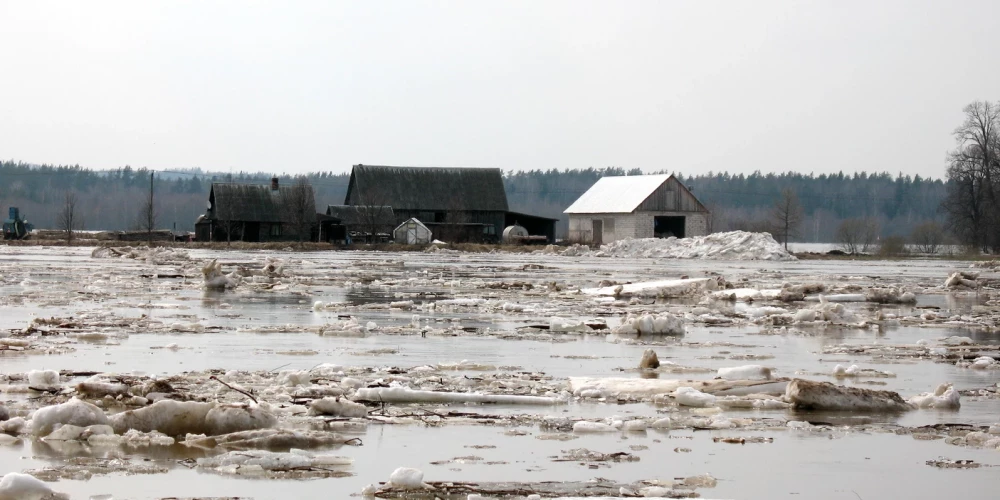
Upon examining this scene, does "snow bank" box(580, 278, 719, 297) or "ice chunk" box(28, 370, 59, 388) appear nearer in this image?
"ice chunk" box(28, 370, 59, 388)

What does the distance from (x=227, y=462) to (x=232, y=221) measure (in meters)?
76.5

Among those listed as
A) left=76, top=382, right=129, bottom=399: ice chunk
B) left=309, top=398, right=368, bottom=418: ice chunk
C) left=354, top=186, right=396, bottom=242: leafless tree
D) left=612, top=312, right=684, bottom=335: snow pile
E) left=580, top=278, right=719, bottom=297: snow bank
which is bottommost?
left=309, top=398, right=368, bottom=418: ice chunk

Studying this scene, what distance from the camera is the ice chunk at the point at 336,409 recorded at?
23.6ft

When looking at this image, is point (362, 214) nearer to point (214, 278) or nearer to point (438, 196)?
point (438, 196)

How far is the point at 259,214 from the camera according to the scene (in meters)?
80.8

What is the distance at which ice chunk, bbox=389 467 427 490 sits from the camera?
17.2 feet

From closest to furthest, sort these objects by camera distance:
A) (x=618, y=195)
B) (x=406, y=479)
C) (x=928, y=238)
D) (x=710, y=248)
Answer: (x=406, y=479) → (x=710, y=248) → (x=618, y=195) → (x=928, y=238)

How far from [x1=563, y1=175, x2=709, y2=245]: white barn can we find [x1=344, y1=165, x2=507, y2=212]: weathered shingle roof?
7790mm

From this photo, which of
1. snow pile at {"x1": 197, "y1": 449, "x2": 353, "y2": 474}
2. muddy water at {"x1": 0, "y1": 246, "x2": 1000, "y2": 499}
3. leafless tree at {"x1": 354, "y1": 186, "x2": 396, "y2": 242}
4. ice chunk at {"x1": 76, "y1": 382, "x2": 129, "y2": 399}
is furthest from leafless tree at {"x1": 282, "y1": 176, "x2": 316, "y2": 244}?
snow pile at {"x1": 197, "y1": 449, "x2": 353, "y2": 474}

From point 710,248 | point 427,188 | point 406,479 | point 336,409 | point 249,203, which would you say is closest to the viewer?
Result: point 406,479

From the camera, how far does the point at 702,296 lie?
2195 cm

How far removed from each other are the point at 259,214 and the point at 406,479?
254ft

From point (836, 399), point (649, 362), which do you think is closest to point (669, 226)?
point (649, 362)

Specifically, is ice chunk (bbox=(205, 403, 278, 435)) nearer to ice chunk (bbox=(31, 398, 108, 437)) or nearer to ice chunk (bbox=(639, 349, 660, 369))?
ice chunk (bbox=(31, 398, 108, 437))
